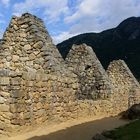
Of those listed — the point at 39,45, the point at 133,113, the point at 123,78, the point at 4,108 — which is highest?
the point at 39,45

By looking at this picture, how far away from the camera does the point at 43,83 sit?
13.3m

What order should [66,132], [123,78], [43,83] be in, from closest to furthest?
[66,132] < [43,83] < [123,78]

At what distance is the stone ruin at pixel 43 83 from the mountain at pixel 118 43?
214ft

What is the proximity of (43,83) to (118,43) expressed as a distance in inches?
4150

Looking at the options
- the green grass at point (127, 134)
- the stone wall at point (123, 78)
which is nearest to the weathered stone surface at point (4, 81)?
the green grass at point (127, 134)

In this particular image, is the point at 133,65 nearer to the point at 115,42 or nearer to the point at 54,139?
the point at 115,42

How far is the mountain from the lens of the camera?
100562 mm

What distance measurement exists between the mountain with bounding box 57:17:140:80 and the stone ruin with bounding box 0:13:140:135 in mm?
65214

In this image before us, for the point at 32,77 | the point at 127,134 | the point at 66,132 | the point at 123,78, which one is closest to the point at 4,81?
the point at 32,77

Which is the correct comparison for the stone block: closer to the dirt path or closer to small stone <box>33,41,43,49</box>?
the dirt path

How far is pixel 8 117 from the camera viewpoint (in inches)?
458

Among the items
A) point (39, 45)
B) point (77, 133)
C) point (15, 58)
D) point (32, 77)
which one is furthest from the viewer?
point (15, 58)

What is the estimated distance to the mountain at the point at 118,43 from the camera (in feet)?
330

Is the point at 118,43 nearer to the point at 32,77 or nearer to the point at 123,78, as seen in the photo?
the point at 123,78
